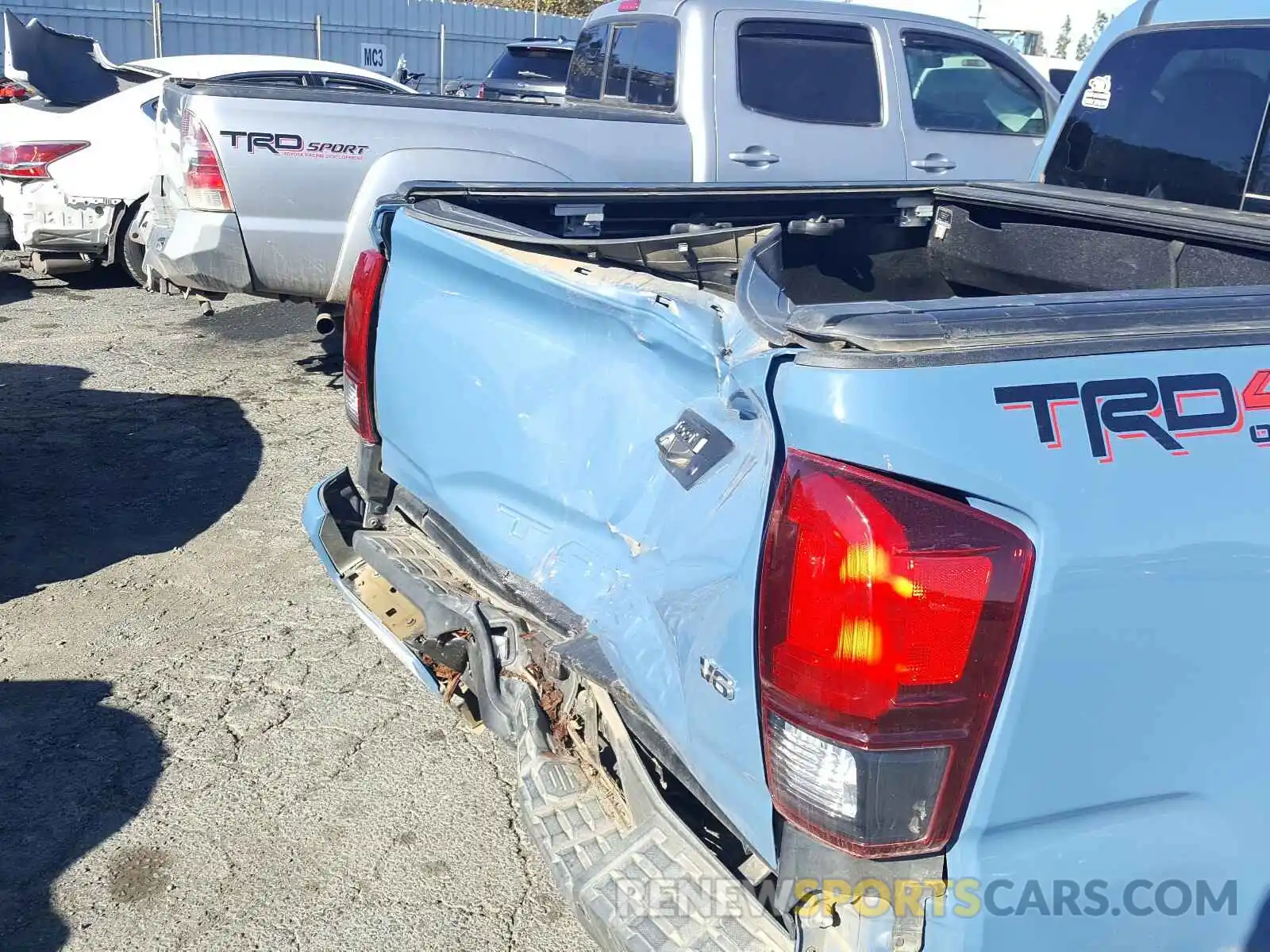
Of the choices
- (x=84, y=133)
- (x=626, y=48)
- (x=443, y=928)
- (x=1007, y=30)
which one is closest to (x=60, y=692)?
(x=443, y=928)

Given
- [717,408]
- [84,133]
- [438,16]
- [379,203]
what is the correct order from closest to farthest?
[717,408], [379,203], [84,133], [438,16]

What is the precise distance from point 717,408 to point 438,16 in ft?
78.2

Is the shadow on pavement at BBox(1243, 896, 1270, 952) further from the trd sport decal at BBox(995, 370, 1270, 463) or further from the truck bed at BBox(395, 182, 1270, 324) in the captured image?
the truck bed at BBox(395, 182, 1270, 324)

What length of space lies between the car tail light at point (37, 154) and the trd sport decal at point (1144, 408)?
319 inches

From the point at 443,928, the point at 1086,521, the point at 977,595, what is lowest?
the point at 443,928

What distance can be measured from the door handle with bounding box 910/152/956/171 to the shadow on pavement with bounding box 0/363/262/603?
4281 mm

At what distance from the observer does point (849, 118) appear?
7051 mm

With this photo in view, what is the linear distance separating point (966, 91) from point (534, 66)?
641 centimetres

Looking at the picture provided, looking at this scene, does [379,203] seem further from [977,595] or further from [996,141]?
[996,141]

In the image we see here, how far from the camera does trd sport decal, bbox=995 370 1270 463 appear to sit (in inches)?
64.0

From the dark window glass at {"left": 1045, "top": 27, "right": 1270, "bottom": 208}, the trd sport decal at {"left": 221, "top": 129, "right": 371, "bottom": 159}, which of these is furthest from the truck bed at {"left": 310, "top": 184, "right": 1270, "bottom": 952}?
the trd sport decal at {"left": 221, "top": 129, "right": 371, "bottom": 159}

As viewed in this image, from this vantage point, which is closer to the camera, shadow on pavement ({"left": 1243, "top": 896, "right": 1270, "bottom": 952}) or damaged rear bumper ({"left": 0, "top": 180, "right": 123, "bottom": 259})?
shadow on pavement ({"left": 1243, "top": 896, "right": 1270, "bottom": 952})

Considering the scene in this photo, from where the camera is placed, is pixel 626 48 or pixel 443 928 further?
pixel 626 48

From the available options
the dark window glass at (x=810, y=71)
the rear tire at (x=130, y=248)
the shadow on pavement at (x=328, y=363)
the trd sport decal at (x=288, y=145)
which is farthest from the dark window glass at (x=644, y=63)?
the rear tire at (x=130, y=248)
